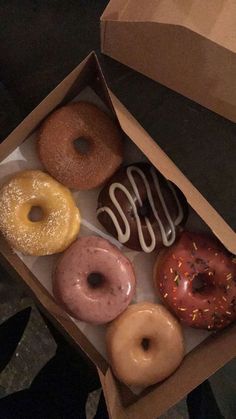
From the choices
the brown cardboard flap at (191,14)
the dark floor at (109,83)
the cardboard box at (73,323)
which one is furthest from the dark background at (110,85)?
the brown cardboard flap at (191,14)

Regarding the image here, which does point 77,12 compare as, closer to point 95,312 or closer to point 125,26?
point 125,26

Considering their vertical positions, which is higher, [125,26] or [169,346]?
[125,26]

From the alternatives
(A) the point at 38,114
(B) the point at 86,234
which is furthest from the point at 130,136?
(B) the point at 86,234

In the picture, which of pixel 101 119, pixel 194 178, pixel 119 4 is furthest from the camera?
pixel 194 178

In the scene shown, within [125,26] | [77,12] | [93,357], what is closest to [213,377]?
[93,357]

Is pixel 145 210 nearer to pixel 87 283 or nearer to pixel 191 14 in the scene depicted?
pixel 87 283

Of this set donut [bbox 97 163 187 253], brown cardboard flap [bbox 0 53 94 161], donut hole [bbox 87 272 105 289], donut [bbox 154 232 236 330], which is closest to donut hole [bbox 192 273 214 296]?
donut [bbox 154 232 236 330]
